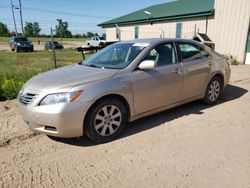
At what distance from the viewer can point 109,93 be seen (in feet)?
11.7

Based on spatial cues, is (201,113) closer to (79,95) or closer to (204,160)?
(204,160)

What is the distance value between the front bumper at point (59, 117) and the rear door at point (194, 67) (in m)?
2.23

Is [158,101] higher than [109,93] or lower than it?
lower

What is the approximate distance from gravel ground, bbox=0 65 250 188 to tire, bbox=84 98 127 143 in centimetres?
14

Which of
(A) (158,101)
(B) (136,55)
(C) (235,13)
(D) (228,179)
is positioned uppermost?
(C) (235,13)

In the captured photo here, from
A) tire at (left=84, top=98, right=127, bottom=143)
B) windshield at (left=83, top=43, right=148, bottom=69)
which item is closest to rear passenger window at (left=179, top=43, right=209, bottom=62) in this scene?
windshield at (left=83, top=43, right=148, bottom=69)

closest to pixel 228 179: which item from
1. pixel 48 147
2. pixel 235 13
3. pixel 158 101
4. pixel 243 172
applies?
pixel 243 172

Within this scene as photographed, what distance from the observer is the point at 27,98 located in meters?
3.52

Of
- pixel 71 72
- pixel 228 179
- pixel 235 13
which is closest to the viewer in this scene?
pixel 228 179

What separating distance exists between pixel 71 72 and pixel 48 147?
4.17 ft

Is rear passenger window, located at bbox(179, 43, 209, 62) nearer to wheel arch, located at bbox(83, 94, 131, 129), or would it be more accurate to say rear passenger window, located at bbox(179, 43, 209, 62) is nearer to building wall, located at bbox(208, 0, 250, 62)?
wheel arch, located at bbox(83, 94, 131, 129)

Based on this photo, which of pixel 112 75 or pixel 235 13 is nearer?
pixel 112 75

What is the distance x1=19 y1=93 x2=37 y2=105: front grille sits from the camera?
341 centimetres

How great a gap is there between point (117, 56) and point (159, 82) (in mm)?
926
